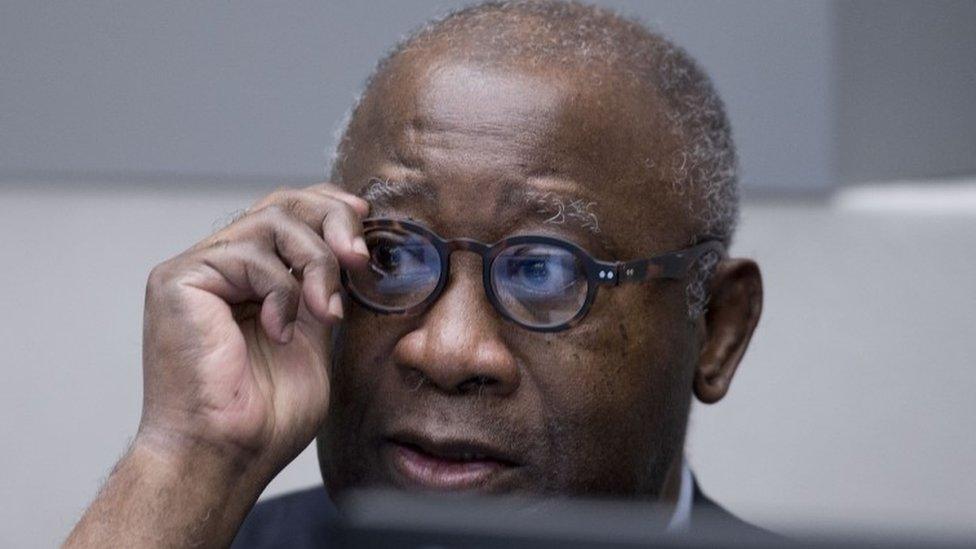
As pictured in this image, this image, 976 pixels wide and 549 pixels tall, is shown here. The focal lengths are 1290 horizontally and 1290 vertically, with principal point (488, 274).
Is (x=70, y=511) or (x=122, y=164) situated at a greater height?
(x=122, y=164)

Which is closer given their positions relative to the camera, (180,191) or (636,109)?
Result: (636,109)

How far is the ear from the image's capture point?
93.7 inches

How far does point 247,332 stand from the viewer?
1989 mm

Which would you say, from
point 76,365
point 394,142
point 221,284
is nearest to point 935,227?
point 394,142

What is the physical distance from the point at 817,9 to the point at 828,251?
0.56 metres

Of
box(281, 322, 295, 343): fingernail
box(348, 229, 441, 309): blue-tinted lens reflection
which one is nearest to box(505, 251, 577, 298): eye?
box(348, 229, 441, 309): blue-tinted lens reflection

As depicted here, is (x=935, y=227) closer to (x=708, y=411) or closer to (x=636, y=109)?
(x=708, y=411)

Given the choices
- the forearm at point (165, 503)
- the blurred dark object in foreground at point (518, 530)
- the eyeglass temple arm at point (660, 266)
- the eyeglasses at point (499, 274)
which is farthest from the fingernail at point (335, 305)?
the blurred dark object in foreground at point (518, 530)

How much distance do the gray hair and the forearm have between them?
0.69 meters

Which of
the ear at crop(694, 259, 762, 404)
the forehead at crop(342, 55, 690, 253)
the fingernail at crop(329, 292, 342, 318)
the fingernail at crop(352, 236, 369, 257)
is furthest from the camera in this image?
the ear at crop(694, 259, 762, 404)

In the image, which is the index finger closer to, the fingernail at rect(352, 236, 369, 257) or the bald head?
the fingernail at rect(352, 236, 369, 257)

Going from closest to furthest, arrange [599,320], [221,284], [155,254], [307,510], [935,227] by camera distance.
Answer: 1. [221,284]
2. [599,320]
3. [307,510]
4. [935,227]
5. [155,254]

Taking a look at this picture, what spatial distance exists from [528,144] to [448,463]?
20.5 inches

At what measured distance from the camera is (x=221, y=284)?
1909 mm
